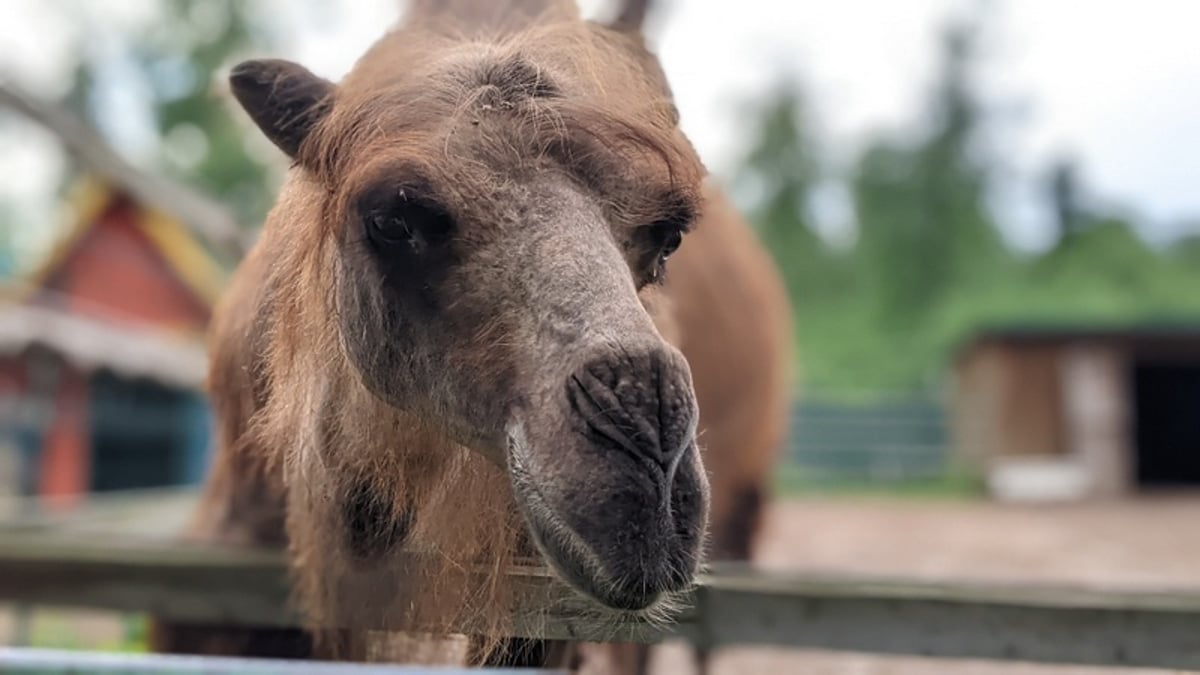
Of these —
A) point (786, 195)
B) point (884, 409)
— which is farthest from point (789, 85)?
point (884, 409)

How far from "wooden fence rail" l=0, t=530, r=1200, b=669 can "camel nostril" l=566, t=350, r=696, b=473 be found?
38.0 inches

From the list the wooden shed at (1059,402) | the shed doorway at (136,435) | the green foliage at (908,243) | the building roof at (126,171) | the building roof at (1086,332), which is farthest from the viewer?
the green foliage at (908,243)

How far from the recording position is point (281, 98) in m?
2.10

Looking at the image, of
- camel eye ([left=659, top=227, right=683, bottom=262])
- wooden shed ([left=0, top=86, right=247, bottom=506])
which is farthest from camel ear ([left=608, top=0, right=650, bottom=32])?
wooden shed ([left=0, top=86, right=247, bottom=506])

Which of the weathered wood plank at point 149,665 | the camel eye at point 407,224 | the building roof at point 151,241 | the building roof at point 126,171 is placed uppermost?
the building roof at point 151,241

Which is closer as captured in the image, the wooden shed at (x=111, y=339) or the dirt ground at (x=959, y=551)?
the dirt ground at (x=959, y=551)

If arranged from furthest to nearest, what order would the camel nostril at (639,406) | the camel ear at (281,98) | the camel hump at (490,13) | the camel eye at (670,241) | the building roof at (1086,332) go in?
the building roof at (1086,332), the camel hump at (490,13), the camel ear at (281,98), the camel eye at (670,241), the camel nostril at (639,406)

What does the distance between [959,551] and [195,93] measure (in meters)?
21.3

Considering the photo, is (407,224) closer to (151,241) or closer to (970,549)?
(970,549)

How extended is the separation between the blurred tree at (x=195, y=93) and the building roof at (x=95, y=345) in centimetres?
954

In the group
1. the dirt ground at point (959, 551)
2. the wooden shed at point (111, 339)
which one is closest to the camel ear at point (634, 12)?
the dirt ground at point (959, 551)

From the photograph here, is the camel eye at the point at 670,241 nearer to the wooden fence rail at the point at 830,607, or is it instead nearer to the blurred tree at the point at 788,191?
the wooden fence rail at the point at 830,607

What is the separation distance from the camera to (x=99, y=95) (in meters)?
27.0

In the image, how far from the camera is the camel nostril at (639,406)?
61.1 inches
